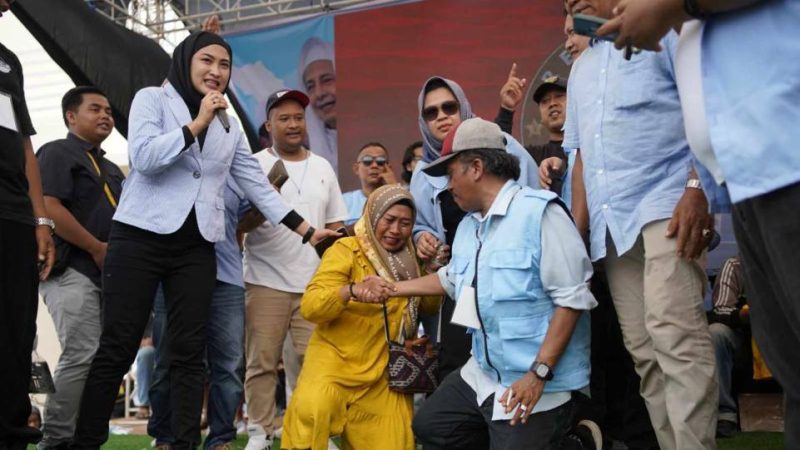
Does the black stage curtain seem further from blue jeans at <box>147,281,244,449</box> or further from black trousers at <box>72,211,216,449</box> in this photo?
black trousers at <box>72,211,216,449</box>

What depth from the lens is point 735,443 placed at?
5523 millimetres

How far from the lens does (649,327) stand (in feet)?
10.1

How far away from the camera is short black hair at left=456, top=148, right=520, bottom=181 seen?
3605 mm

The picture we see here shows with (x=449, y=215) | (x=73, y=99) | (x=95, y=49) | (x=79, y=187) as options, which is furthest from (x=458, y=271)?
(x=95, y=49)

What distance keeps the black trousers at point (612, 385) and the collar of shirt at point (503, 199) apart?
0.85m

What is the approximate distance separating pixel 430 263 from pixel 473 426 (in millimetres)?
972

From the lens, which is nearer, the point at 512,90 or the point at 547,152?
the point at 512,90

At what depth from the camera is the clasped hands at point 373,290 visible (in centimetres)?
392

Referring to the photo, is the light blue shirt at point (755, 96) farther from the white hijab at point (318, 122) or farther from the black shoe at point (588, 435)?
the white hijab at point (318, 122)

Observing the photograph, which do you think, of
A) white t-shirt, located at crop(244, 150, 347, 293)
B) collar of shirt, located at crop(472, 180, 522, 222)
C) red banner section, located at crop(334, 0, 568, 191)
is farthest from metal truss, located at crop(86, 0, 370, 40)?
collar of shirt, located at crop(472, 180, 522, 222)

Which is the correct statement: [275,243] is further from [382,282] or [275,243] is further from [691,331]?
[691,331]

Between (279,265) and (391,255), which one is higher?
(391,255)

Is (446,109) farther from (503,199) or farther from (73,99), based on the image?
(73,99)

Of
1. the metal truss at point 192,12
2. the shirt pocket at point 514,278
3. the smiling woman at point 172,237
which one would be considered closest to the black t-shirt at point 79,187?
the smiling woman at point 172,237
